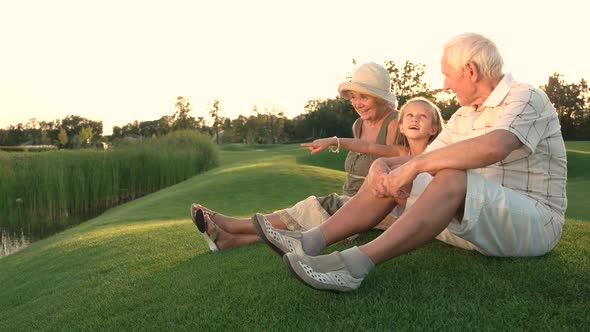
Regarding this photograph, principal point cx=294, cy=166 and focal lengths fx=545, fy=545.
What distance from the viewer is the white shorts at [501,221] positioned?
244cm

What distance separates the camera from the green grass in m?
2.34

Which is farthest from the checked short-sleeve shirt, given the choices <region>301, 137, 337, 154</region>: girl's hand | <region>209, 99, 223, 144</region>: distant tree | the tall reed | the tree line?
<region>209, 99, 223, 144</region>: distant tree

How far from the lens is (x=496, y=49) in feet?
9.14

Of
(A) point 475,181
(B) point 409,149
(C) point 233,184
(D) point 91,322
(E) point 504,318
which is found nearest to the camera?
(E) point 504,318

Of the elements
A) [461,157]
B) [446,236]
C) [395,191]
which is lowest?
[446,236]

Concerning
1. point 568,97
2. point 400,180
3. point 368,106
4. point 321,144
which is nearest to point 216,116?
point 568,97

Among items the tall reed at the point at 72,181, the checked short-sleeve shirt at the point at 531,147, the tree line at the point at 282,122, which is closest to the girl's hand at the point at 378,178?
the checked short-sleeve shirt at the point at 531,147

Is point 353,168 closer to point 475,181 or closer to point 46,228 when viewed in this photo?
point 475,181

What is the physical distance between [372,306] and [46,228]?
9959 millimetres

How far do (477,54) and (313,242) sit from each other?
128 cm

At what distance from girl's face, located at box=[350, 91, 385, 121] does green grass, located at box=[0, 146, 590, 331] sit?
0.87 meters

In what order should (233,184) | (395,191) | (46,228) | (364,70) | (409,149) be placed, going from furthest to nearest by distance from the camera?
(233,184) → (46,228) → (364,70) → (409,149) → (395,191)

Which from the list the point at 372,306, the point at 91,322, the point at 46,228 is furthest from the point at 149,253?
the point at 46,228

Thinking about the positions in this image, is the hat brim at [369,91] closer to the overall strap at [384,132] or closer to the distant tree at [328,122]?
the overall strap at [384,132]
